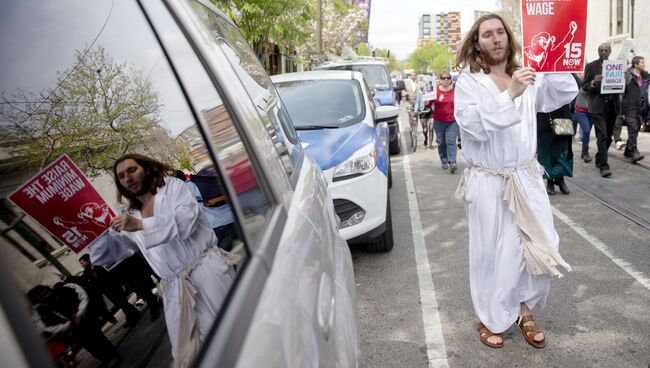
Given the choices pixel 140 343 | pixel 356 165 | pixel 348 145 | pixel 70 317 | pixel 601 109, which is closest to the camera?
pixel 70 317

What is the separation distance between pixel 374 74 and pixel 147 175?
11.9 m

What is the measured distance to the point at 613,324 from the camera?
319 cm

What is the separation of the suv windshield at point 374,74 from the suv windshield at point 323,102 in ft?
22.2

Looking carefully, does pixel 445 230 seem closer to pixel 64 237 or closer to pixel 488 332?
pixel 488 332

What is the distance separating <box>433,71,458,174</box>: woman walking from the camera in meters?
8.49

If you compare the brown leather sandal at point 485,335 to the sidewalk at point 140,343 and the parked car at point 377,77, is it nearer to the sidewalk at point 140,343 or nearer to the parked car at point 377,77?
the sidewalk at point 140,343

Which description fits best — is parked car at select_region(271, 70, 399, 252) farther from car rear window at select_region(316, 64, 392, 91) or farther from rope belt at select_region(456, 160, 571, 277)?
car rear window at select_region(316, 64, 392, 91)

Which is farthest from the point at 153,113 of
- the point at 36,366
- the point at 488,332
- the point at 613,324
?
the point at 613,324

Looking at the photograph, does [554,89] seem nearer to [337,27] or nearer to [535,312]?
[535,312]

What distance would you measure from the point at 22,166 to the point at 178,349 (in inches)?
20.3

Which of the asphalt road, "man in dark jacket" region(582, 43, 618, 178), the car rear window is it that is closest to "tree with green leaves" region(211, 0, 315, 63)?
the car rear window

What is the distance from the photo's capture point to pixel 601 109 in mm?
7680

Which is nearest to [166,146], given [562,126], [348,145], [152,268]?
[152,268]

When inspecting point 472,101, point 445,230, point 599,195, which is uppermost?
point 472,101
